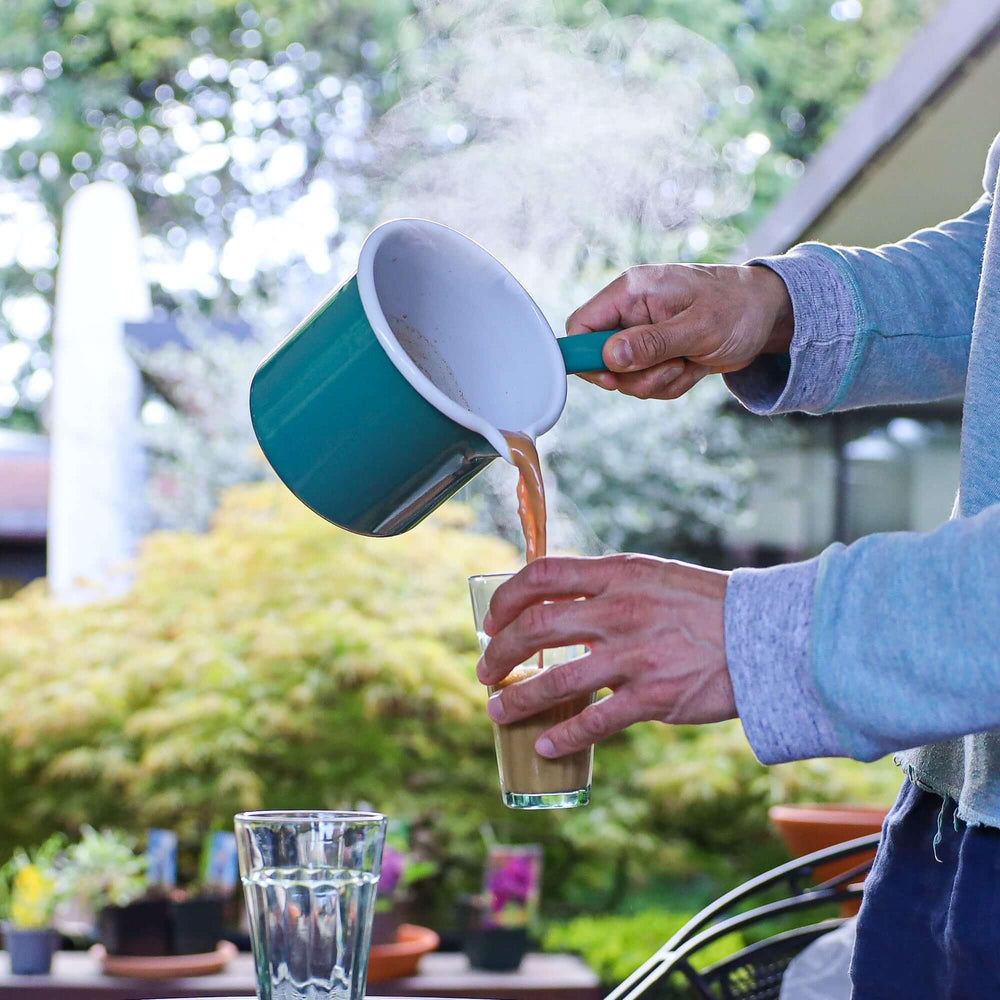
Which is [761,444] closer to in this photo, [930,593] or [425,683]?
[425,683]

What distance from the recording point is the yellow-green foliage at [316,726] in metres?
4.06

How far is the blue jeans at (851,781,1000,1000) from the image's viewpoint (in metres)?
0.85

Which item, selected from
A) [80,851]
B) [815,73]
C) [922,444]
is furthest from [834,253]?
[815,73]

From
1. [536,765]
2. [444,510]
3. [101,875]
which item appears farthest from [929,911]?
[444,510]

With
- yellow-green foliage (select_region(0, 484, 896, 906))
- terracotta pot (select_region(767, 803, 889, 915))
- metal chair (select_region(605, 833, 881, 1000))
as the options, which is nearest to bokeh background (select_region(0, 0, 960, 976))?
yellow-green foliage (select_region(0, 484, 896, 906))

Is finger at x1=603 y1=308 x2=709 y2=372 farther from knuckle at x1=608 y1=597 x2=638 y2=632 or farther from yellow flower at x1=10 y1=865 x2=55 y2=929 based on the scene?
yellow flower at x1=10 y1=865 x2=55 y2=929

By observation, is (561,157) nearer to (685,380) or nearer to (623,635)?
(685,380)

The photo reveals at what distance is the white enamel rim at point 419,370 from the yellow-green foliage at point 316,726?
307cm

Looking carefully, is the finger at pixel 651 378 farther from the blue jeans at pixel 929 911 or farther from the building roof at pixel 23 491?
the building roof at pixel 23 491

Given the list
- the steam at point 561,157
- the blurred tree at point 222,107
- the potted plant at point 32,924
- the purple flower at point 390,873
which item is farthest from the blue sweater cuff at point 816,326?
the blurred tree at point 222,107

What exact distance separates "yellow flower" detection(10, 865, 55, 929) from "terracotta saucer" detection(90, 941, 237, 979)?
15cm

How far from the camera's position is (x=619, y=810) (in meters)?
4.26

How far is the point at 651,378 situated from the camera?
114cm

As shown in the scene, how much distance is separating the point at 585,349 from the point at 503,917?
2039 mm
